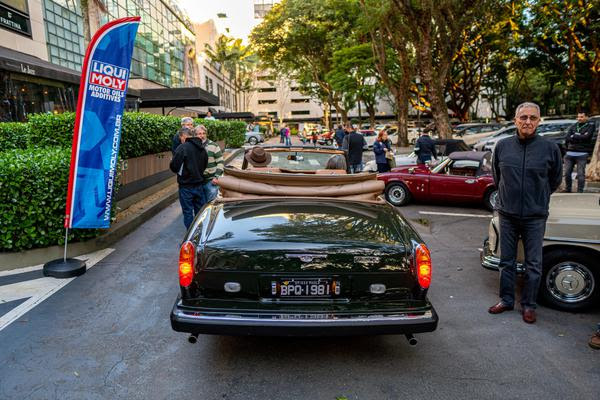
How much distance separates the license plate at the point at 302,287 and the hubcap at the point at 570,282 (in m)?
2.69

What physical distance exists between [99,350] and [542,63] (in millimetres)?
36541

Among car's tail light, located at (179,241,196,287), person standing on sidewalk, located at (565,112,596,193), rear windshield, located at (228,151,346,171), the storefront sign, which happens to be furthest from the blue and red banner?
the storefront sign

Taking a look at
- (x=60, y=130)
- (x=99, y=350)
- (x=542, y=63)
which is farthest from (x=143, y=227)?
(x=542, y=63)

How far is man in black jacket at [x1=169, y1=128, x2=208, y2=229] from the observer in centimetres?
637

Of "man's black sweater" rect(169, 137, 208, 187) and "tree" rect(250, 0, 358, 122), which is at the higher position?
"tree" rect(250, 0, 358, 122)

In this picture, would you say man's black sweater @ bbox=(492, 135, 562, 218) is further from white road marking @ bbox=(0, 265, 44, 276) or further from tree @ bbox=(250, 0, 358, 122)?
tree @ bbox=(250, 0, 358, 122)

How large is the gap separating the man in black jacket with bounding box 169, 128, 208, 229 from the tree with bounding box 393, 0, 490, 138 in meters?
12.7

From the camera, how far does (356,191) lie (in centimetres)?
439

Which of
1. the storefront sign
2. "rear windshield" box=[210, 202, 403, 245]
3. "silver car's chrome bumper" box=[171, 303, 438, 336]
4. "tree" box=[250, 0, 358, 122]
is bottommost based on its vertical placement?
"silver car's chrome bumper" box=[171, 303, 438, 336]

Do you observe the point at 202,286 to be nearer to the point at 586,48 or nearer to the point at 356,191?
the point at 356,191

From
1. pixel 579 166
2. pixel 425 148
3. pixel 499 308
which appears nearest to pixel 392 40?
pixel 425 148

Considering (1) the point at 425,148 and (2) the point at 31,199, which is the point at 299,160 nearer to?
(2) the point at 31,199

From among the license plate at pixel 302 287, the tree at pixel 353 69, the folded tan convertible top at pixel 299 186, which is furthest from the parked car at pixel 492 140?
the license plate at pixel 302 287

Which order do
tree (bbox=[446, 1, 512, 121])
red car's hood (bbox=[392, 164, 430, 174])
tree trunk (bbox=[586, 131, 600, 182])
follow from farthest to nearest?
tree (bbox=[446, 1, 512, 121])
tree trunk (bbox=[586, 131, 600, 182])
red car's hood (bbox=[392, 164, 430, 174])
